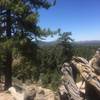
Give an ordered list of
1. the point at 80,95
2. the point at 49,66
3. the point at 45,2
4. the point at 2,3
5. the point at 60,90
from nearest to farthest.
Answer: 1. the point at 80,95
2. the point at 60,90
3. the point at 2,3
4. the point at 45,2
5. the point at 49,66

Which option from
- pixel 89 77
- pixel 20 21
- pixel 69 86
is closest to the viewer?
pixel 89 77

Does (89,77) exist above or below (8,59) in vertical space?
above

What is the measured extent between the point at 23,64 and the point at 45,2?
470 cm

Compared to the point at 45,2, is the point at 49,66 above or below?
below

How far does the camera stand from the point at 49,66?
41875 mm

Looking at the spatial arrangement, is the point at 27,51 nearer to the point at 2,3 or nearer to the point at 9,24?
the point at 9,24

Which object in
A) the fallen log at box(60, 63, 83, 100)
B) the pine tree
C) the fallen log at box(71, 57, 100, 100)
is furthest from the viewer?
the pine tree

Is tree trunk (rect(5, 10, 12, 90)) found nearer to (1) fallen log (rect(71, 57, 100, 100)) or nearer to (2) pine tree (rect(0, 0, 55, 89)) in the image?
(2) pine tree (rect(0, 0, 55, 89))

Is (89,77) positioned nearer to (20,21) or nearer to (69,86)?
(69,86)

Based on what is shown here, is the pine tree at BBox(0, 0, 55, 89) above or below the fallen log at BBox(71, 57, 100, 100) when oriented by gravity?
above

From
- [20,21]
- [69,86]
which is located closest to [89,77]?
[69,86]

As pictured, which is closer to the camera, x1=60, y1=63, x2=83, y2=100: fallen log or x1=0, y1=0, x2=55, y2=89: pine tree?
x1=60, y1=63, x2=83, y2=100: fallen log

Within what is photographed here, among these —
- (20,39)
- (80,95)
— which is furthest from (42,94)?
(20,39)

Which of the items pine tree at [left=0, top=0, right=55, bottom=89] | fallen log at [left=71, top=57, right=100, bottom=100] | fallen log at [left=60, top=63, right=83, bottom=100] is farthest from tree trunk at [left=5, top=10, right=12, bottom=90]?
fallen log at [left=71, top=57, right=100, bottom=100]
